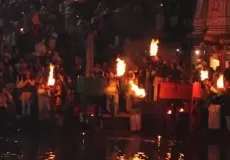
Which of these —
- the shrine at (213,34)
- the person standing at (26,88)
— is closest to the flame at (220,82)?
the shrine at (213,34)

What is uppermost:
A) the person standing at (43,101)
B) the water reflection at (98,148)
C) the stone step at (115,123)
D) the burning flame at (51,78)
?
the burning flame at (51,78)

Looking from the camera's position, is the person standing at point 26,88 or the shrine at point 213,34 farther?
the shrine at point 213,34

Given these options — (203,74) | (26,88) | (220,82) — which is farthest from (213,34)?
(26,88)

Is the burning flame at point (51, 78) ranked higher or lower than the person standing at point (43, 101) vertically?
higher

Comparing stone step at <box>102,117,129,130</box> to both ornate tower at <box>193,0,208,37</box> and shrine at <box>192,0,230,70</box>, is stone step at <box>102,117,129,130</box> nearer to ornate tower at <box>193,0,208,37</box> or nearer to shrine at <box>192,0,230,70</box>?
shrine at <box>192,0,230,70</box>

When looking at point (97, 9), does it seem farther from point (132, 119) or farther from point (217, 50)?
point (132, 119)

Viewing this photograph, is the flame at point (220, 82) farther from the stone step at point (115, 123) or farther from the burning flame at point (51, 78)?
the burning flame at point (51, 78)

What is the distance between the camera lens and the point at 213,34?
25.0m

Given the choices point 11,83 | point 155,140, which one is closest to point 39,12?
point 11,83

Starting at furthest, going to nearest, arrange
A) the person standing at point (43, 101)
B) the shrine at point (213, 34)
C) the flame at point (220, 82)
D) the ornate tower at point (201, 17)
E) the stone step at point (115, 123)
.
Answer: the ornate tower at point (201, 17), the shrine at point (213, 34), the person standing at point (43, 101), the flame at point (220, 82), the stone step at point (115, 123)

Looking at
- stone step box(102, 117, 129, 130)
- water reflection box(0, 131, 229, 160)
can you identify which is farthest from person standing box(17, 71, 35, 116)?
stone step box(102, 117, 129, 130)

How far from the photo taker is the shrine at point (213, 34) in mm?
24375

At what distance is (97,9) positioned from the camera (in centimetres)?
2752

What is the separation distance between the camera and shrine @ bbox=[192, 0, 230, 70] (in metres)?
24.4
